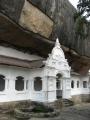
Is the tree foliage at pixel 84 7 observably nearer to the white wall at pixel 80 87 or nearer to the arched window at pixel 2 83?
the arched window at pixel 2 83

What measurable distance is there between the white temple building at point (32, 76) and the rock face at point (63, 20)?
1886 mm

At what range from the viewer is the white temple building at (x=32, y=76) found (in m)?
19.5

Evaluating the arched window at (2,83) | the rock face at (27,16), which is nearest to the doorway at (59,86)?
the rock face at (27,16)

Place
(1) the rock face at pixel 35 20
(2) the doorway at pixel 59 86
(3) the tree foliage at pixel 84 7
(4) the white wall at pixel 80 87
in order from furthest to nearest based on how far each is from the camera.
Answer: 1. (4) the white wall at pixel 80 87
2. (2) the doorway at pixel 59 86
3. (1) the rock face at pixel 35 20
4. (3) the tree foliage at pixel 84 7

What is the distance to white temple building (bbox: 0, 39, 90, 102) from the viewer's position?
1948 cm

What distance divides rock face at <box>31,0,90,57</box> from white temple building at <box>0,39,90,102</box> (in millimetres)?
1886

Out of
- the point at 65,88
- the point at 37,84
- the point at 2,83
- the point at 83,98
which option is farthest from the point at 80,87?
the point at 2,83

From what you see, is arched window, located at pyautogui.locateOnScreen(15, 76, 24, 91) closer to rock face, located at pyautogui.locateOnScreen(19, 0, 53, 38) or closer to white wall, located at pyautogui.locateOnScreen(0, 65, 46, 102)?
white wall, located at pyautogui.locateOnScreen(0, 65, 46, 102)

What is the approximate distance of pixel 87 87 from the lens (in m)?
31.8

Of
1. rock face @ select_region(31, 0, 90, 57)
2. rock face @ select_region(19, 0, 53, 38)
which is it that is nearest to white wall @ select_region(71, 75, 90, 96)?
rock face @ select_region(31, 0, 90, 57)

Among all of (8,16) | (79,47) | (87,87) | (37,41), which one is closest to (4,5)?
(8,16)

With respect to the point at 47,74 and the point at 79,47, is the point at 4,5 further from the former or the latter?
the point at 79,47

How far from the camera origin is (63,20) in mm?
24281

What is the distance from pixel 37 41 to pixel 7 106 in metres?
5.98
